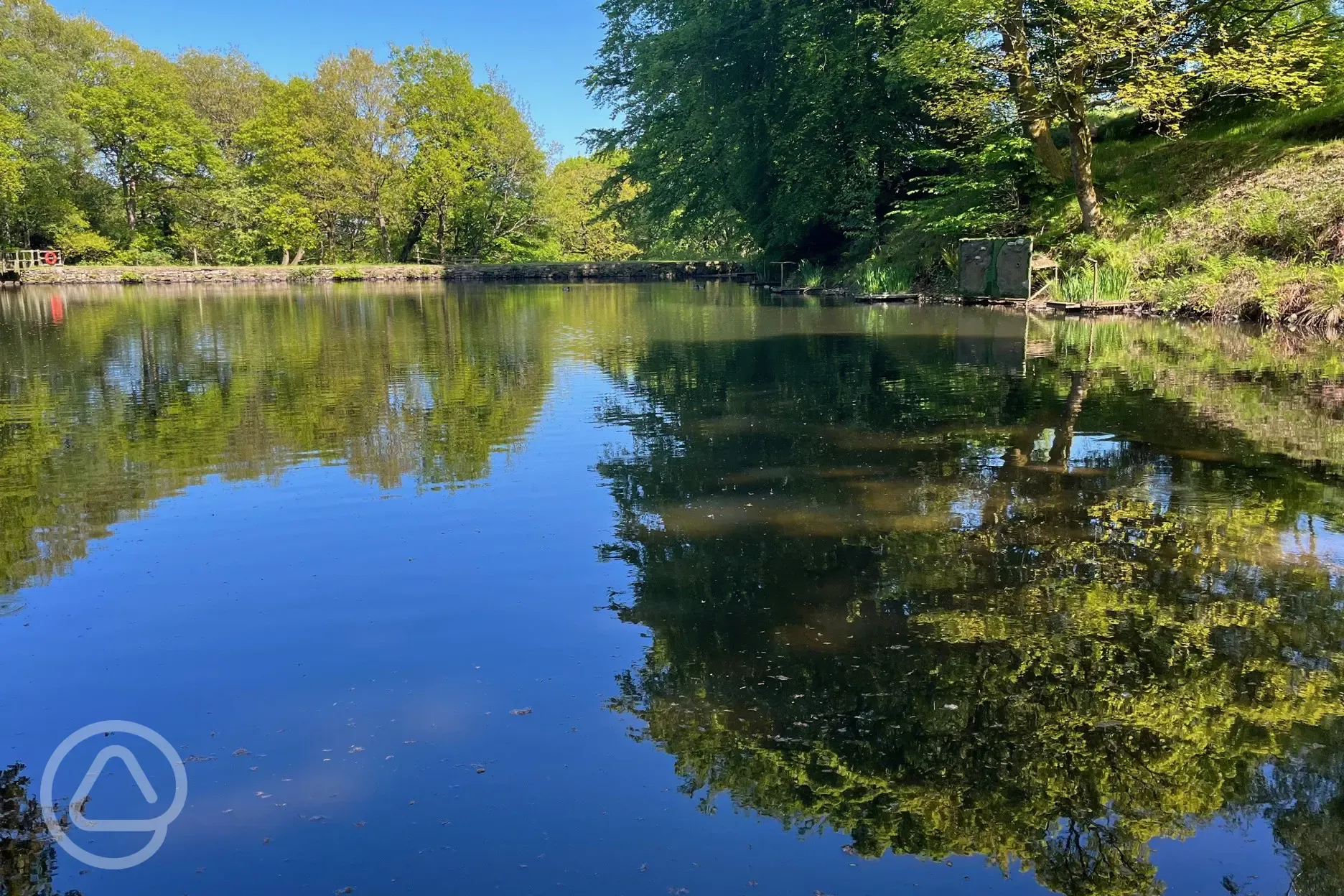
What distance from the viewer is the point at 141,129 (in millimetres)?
57594

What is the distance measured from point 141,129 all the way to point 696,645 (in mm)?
65029

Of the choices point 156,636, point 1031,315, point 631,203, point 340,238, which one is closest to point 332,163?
point 340,238

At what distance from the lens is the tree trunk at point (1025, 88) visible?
23.0m

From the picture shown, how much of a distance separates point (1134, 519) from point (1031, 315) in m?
17.2

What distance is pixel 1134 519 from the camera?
6703 mm

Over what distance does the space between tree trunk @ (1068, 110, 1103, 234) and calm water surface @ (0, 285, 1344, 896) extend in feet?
48.8

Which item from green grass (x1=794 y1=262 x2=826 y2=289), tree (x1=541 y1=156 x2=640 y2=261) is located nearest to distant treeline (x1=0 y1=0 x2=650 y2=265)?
tree (x1=541 y1=156 x2=640 y2=261)

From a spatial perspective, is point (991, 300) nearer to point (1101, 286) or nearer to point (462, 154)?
point (1101, 286)

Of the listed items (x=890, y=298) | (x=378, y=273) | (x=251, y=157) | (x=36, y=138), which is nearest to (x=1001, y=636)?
(x=890, y=298)

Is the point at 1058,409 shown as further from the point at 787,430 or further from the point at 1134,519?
the point at 1134,519

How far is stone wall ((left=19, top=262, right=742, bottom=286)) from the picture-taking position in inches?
2111

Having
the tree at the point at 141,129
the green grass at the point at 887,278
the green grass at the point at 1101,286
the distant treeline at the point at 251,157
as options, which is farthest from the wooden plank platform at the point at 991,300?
the tree at the point at 141,129

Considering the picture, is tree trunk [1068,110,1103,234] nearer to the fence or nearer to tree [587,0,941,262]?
tree [587,0,941,262]

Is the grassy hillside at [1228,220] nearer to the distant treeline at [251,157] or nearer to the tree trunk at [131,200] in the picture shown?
the distant treeline at [251,157]
